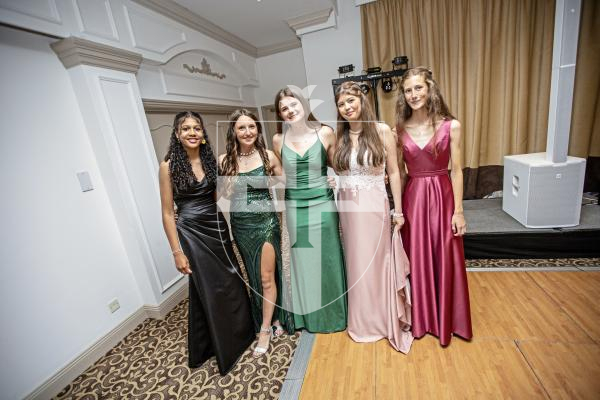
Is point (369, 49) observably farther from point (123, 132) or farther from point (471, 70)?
point (123, 132)

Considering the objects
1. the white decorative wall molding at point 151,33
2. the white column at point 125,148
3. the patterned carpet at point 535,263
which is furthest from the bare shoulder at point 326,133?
the white decorative wall molding at point 151,33

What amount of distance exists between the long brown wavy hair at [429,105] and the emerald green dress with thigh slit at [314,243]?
1.67ft

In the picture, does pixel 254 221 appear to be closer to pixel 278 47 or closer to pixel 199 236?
pixel 199 236

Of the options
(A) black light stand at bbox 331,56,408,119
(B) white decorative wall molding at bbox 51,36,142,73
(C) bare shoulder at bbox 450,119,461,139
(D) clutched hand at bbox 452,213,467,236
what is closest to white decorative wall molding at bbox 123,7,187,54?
(B) white decorative wall molding at bbox 51,36,142,73

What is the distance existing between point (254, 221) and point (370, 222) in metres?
0.72

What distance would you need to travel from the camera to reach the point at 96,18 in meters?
2.11

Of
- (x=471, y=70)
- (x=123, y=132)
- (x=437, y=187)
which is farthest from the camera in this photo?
(x=471, y=70)

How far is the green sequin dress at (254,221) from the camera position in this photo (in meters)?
1.72

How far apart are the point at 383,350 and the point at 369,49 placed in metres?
3.63

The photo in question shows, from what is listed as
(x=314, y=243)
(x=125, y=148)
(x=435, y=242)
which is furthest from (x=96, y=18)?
(x=435, y=242)

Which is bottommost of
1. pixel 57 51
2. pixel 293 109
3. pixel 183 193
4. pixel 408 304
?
pixel 408 304

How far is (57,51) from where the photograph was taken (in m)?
1.93

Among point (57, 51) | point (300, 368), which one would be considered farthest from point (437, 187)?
point (57, 51)

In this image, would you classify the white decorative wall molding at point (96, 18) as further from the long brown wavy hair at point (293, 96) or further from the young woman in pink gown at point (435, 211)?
the young woman in pink gown at point (435, 211)
